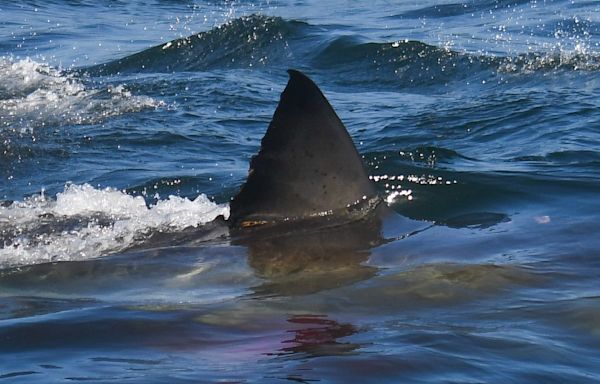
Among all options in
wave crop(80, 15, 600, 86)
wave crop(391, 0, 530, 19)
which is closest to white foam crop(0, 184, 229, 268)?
wave crop(80, 15, 600, 86)

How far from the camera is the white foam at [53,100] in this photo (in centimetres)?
966

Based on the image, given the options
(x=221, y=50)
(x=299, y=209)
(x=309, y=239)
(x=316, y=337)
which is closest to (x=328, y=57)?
(x=221, y=50)

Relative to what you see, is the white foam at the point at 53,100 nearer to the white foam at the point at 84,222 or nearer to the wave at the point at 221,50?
the wave at the point at 221,50

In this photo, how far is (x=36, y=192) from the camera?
773 centimetres

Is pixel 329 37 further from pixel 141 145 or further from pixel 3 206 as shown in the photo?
pixel 3 206

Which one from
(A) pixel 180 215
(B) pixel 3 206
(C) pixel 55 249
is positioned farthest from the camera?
(B) pixel 3 206

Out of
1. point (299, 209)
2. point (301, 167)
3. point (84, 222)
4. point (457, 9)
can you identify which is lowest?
point (84, 222)

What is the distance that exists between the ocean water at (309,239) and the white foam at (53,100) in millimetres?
37

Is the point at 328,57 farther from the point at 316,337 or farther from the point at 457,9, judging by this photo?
the point at 316,337

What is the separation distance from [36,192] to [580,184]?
3247mm

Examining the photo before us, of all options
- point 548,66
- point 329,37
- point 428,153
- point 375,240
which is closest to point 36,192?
point 428,153

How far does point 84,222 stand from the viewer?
6.28 m

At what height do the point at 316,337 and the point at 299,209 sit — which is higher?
the point at 299,209

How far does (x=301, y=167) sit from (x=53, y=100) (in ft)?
18.3
